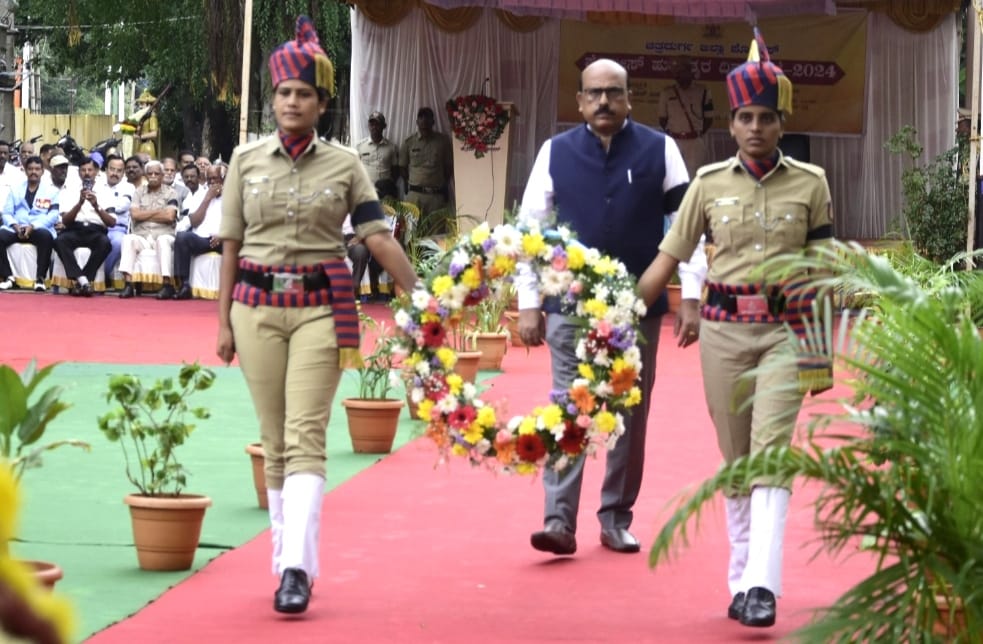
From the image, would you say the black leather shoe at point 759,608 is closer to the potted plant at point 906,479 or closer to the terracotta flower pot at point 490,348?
the potted plant at point 906,479

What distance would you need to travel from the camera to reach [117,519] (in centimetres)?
708

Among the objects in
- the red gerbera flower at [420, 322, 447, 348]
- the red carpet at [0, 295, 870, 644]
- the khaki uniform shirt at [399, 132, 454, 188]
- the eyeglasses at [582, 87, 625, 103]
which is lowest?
the red carpet at [0, 295, 870, 644]

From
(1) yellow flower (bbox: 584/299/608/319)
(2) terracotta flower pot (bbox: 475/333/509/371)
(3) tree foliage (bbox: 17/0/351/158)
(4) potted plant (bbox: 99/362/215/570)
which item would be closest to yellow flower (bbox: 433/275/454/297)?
(1) yellow flower (bbox: 584/299/608/319)

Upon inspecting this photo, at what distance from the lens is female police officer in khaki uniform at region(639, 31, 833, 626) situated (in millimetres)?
5359

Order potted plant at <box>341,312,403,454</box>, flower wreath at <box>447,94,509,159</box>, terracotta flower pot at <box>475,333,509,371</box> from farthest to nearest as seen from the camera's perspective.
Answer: flower wreath at <box>447,94,509,159</box> < terracotta flower pot at <box>475,333,509,371</box> < potted plant at <box>341,312,403,454</box>

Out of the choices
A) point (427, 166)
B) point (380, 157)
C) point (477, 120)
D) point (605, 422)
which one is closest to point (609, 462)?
point (605, 422)

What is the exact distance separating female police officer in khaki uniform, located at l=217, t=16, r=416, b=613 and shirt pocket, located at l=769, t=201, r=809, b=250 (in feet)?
4.16

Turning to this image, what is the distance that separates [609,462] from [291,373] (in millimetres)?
1742

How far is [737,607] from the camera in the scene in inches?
213

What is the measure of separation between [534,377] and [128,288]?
9.20m

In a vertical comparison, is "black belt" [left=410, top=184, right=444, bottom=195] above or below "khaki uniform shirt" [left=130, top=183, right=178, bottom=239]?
above

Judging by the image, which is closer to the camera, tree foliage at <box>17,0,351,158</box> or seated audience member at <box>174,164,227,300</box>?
seated audience member at <box>174,164,227,300</box>

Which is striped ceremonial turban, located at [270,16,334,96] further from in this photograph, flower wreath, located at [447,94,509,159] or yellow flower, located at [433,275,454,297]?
flower wreath, located at [447,94,509,159]

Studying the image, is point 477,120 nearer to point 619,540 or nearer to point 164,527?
point 619,540
